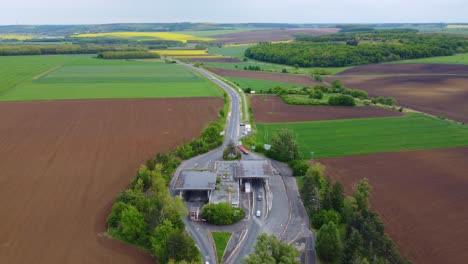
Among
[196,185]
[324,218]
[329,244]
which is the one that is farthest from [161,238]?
[324,218]

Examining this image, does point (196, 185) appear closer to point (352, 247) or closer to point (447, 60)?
point (352, 247)

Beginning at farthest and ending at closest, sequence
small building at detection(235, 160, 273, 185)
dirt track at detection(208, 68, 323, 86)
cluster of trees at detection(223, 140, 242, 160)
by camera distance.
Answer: dirt track at detection(208, 68, 323, 86) → cluster of trees at detection(223, 140, 242, 160) → small building at detection(235, 160, 273, 185)

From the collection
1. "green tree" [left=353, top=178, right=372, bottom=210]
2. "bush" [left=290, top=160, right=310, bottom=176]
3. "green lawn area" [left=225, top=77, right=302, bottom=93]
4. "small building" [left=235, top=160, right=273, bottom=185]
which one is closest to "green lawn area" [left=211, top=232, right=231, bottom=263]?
"small building" [left=235, top=160, right=273, bottom=185]

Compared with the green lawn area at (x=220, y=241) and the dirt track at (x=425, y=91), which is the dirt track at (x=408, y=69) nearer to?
the dirt track at (x=425, y=91)

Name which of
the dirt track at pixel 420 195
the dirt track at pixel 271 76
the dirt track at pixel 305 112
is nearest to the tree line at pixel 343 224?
the dirt track at pixel 420 195

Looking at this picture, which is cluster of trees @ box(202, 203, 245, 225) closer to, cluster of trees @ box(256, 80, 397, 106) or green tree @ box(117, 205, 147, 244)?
green tree @ box(117, 205, 147, 244)

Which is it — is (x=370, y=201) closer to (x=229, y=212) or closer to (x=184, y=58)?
(x=229, y=212)

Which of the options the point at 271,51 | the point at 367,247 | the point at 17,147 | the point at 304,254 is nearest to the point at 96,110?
the point at 17,147
